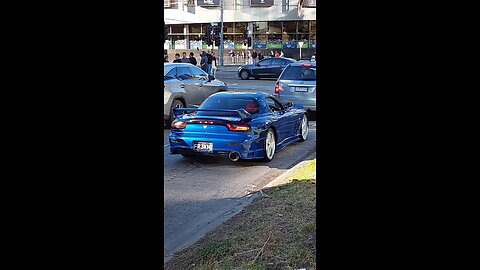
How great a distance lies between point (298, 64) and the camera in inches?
567

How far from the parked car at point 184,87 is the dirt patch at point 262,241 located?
6.62 m

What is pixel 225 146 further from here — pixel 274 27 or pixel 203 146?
pixel 274 27

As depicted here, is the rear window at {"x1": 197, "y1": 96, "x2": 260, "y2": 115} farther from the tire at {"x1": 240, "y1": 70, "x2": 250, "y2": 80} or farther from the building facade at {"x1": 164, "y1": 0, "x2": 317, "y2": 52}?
the building facade at {"x1": 164, "y1": 0, "x2": 317, "y2": 52}

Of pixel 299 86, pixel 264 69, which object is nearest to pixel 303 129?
pixel 299 86

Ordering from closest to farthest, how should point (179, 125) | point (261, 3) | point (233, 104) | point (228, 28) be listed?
point (179, 125), point (233, 104), point (261, 3), point (228, 28)

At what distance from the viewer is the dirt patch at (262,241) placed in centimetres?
454

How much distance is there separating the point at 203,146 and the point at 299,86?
5207 mm

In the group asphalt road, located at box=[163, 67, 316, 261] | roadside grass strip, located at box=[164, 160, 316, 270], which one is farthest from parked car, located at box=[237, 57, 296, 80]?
roadside grass strip, located at box=[164, 160, 316, 270]

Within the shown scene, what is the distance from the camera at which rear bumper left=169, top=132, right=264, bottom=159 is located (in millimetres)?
8799

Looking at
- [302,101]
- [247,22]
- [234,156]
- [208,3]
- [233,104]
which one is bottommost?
[234,156]

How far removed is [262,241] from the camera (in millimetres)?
5000

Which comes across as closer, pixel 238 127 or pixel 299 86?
pixel 238 127
